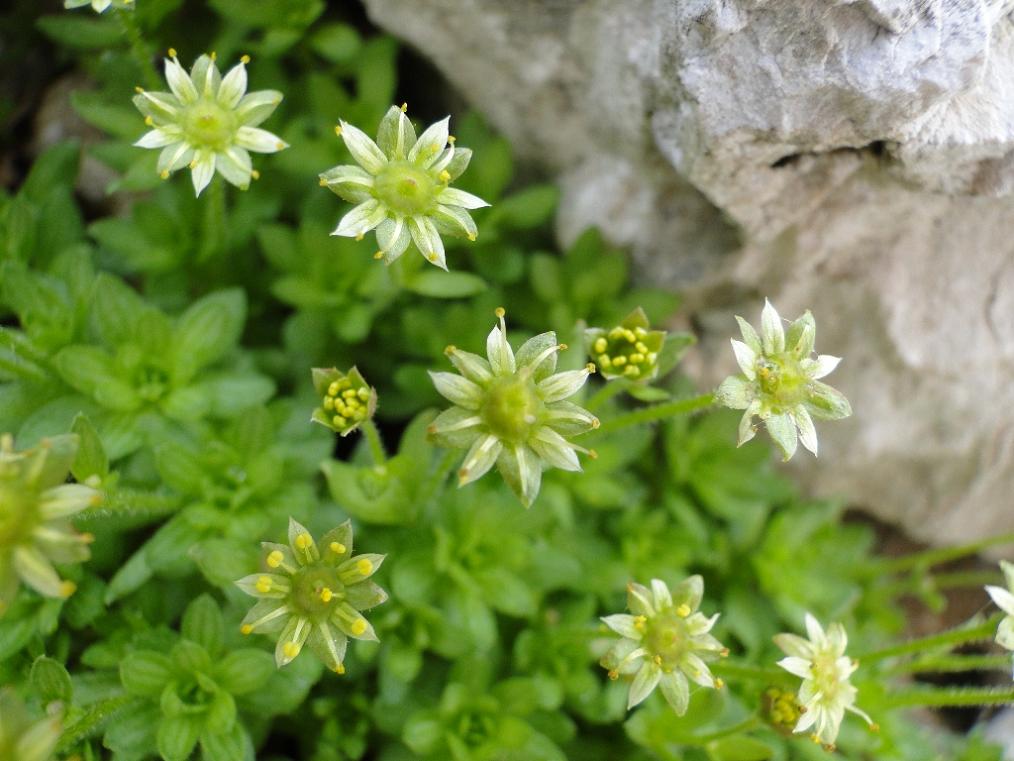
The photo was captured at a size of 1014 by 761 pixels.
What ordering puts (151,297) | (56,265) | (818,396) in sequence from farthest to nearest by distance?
(151,297) → (56,265) → (818,396)

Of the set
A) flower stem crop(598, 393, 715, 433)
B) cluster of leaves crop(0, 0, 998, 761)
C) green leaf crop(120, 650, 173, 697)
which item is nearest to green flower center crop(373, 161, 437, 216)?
cluster of leaves crop(0, 0, 998, 761)

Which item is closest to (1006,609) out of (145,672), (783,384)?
(783,384)

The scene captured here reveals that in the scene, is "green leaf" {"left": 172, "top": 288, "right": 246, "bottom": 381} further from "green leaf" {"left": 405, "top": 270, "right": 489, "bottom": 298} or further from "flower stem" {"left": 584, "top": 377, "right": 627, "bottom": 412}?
"flower stem" {"left": 584, "top": 377, "right": 627, "bottom": 412}

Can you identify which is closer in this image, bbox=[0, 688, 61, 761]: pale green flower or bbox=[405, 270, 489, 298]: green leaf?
bbox=[0, 688, 61, 761]: pale green flower

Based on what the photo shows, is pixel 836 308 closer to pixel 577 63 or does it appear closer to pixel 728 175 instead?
pixel 728 175

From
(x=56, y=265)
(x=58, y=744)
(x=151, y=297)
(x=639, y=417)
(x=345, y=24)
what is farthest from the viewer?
(x=345, y=24)

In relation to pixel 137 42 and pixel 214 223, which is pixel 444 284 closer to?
pixel 214 223

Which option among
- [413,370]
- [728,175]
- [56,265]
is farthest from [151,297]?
[728,175]
